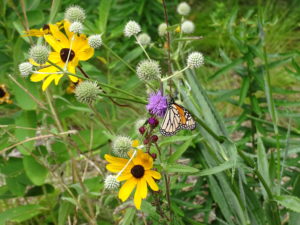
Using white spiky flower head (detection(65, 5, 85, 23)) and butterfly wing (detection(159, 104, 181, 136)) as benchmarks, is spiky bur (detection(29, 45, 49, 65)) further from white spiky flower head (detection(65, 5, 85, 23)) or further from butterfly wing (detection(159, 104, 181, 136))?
butterfly wing (detection(159, 104, 181, 136))

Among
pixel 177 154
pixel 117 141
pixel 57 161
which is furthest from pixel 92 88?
pixel 57 161

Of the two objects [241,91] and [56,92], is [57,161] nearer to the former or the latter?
[56,92]

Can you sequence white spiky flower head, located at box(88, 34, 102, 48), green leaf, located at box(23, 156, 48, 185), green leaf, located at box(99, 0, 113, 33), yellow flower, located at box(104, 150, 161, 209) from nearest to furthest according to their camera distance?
yellow flower, located at box(104, 150, 161, 209), white spiky flower head, located at box(88, 34, 102, 48), green leaf, located at box(23, 156, 48, 185), green leaf, located at box(99, 0, 113, 33)

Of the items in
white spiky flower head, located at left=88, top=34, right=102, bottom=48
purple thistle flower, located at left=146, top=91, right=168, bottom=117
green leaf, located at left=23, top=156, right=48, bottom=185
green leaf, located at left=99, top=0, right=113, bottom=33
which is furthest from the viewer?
green leaf, located at left=99, top=0, right=113, bottom=33

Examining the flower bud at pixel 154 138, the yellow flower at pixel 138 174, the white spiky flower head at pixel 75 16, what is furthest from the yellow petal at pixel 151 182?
the white spiky flower head at pixel 75 16

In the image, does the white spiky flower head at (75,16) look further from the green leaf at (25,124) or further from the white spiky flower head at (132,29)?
the green leaf at (25,124)

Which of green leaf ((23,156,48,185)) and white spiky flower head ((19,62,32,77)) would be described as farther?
green leaf ((23,156,48,185))

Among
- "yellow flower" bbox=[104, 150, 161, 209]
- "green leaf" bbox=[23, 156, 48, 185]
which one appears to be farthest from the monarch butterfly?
"green leaf" bbox=[23, 156, 48, 185]
